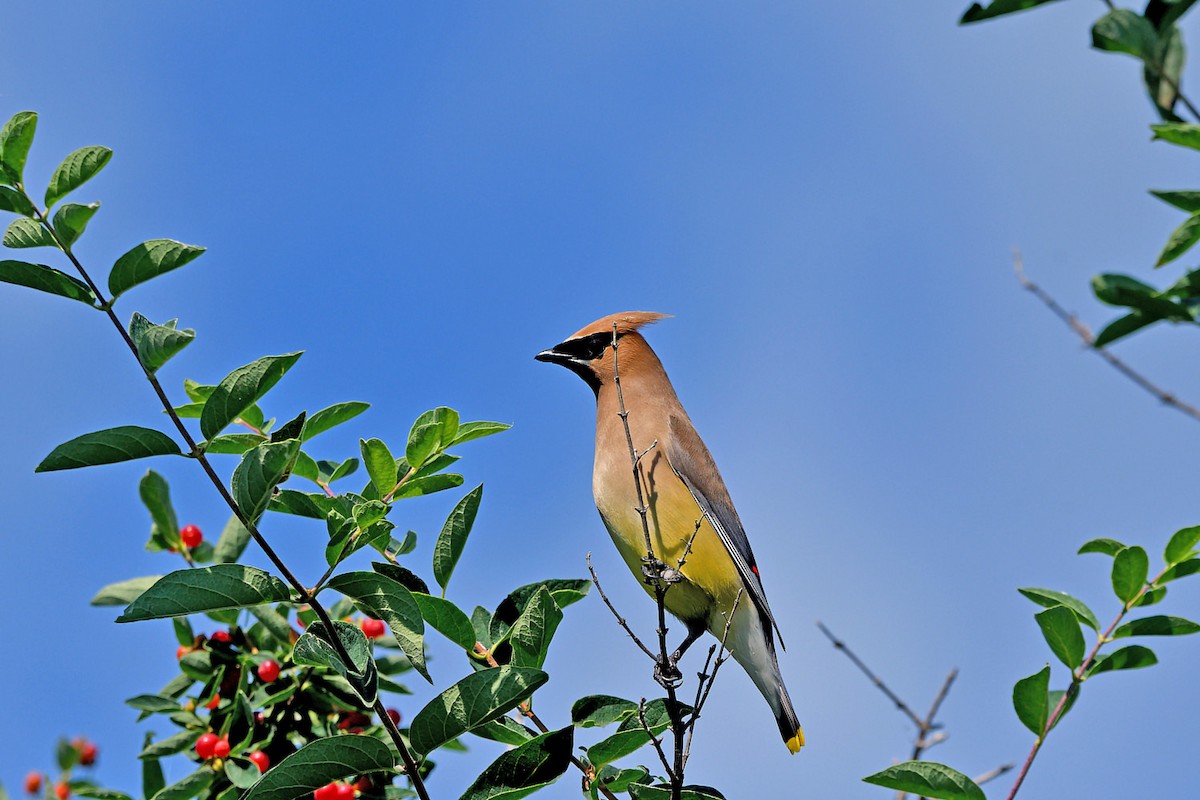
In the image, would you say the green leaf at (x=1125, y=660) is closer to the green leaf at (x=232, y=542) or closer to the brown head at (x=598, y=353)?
the green leaf at (x=232, y=542)

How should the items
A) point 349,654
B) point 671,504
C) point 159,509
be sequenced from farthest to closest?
1. point 671,504
2. point 159,509
3. point 349,654

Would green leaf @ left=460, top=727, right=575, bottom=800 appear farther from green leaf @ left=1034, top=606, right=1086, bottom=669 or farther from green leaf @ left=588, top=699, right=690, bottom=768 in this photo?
green leaf @ left=1034, top=606, right=1086, bottom=669

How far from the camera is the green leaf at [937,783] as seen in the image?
2.17 meters

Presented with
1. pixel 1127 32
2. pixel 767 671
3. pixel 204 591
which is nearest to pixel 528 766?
pixel 204 591

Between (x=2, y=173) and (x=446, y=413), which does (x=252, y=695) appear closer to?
(x=446, y=413)

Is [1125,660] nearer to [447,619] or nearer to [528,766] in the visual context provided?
[528,766]

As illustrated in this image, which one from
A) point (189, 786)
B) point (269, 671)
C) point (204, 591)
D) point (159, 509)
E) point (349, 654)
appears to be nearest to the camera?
point (204, 591)

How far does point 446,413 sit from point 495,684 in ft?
2.31

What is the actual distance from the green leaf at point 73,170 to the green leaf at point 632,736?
1.46 m

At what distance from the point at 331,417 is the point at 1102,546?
5.37 ft

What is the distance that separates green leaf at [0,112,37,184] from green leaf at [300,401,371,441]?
0.75 metres

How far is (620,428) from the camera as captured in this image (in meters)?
4.32

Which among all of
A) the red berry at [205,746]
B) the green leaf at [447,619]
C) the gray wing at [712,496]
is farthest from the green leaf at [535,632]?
the gray wing at [712,496]

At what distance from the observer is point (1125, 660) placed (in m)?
2.37
